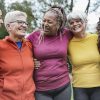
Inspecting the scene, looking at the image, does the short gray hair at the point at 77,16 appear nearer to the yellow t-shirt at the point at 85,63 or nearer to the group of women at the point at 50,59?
the group of women at the point at 50,59

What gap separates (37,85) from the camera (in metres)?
4.69

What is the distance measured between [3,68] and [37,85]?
0.61m

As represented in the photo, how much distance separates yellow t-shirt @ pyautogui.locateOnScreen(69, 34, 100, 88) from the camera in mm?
4852

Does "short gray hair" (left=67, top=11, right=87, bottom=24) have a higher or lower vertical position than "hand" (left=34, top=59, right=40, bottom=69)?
higher

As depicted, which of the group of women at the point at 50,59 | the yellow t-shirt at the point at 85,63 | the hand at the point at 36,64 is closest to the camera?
the group of women at the point at 50,59

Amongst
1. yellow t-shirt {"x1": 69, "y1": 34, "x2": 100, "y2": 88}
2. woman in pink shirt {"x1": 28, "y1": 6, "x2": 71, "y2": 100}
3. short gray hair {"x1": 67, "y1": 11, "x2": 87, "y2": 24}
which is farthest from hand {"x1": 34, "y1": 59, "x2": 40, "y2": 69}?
short gray hair {"x1": 67, "y1": 11, "x2": 87, "y2": 24}

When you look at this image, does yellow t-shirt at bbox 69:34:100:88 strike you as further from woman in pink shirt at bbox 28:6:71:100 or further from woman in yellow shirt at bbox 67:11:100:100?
woman in pink shirt at bbox 28:6:71:100

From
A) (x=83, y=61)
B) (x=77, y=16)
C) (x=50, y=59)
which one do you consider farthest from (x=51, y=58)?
(x=77, y=16)

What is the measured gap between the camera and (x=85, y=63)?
15.9 feet

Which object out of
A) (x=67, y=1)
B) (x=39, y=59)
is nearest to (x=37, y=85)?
(x=39, y=59)

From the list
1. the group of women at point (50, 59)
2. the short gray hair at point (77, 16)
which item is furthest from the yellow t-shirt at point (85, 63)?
the short gray hair at point (77, 16)

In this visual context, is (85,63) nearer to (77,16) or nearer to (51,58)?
(51,58)

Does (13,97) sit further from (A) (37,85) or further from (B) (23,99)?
(A) (37,85)

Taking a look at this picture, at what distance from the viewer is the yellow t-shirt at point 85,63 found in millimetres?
4852
